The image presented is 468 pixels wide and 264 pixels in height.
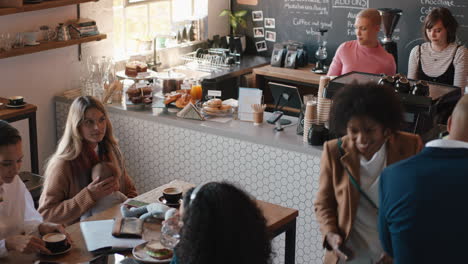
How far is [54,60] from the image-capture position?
4941 mm

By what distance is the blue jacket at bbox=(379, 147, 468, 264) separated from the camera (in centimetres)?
199

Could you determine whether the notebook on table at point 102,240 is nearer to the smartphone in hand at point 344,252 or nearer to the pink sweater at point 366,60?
Answer: the smartphone in hand at point 344,252

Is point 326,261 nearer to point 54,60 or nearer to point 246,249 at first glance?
point 246,249

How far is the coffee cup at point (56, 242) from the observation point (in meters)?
2.58

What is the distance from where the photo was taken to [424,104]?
3.71 m

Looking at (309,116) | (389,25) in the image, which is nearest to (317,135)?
(309,116)

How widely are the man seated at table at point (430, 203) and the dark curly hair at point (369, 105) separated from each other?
392 millimetres

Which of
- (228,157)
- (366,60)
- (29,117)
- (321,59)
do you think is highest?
(366,60)

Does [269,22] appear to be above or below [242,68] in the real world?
above

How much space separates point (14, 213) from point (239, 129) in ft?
5.95

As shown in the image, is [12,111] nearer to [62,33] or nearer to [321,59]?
[62,33]

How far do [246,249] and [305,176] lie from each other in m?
2.14

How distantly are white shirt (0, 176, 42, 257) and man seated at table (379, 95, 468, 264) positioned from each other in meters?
1.49

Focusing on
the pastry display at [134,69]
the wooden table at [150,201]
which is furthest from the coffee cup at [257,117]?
the pastry display at [134,69]
